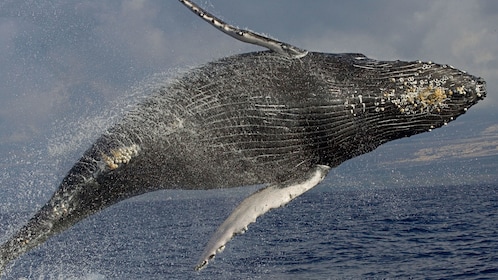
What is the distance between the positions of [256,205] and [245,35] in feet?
8.71

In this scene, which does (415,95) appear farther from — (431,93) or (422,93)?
(431,93)

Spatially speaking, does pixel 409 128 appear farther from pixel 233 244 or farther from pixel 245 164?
pixel 233 244

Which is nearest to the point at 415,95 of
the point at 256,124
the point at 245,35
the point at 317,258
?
the point at 256,124

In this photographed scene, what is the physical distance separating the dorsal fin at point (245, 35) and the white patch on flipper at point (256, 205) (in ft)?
6.55

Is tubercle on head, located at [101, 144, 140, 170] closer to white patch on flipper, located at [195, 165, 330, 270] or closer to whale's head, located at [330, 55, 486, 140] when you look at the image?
white patch on flipper, located at [195, 165, 330, 270]

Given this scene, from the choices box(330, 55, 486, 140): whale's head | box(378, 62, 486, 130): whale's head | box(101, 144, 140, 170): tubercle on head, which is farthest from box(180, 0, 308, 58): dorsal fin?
box(101, 144, 140, 170): tubercle on head

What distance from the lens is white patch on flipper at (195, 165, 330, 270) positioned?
351 inches

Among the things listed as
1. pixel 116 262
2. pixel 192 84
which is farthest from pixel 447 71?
pixel 116 262

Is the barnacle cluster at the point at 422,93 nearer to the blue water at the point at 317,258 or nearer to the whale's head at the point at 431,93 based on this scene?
the whale's head at the point at 431,93

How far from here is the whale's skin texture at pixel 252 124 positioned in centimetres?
964

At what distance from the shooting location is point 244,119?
31.3 ft

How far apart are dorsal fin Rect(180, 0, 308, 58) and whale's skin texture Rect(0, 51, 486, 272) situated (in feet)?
0.62

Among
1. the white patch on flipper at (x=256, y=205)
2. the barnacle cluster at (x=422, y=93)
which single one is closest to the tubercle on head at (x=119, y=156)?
the white patch on flipper at (x=256, y=205)

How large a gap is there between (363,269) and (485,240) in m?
17.1
